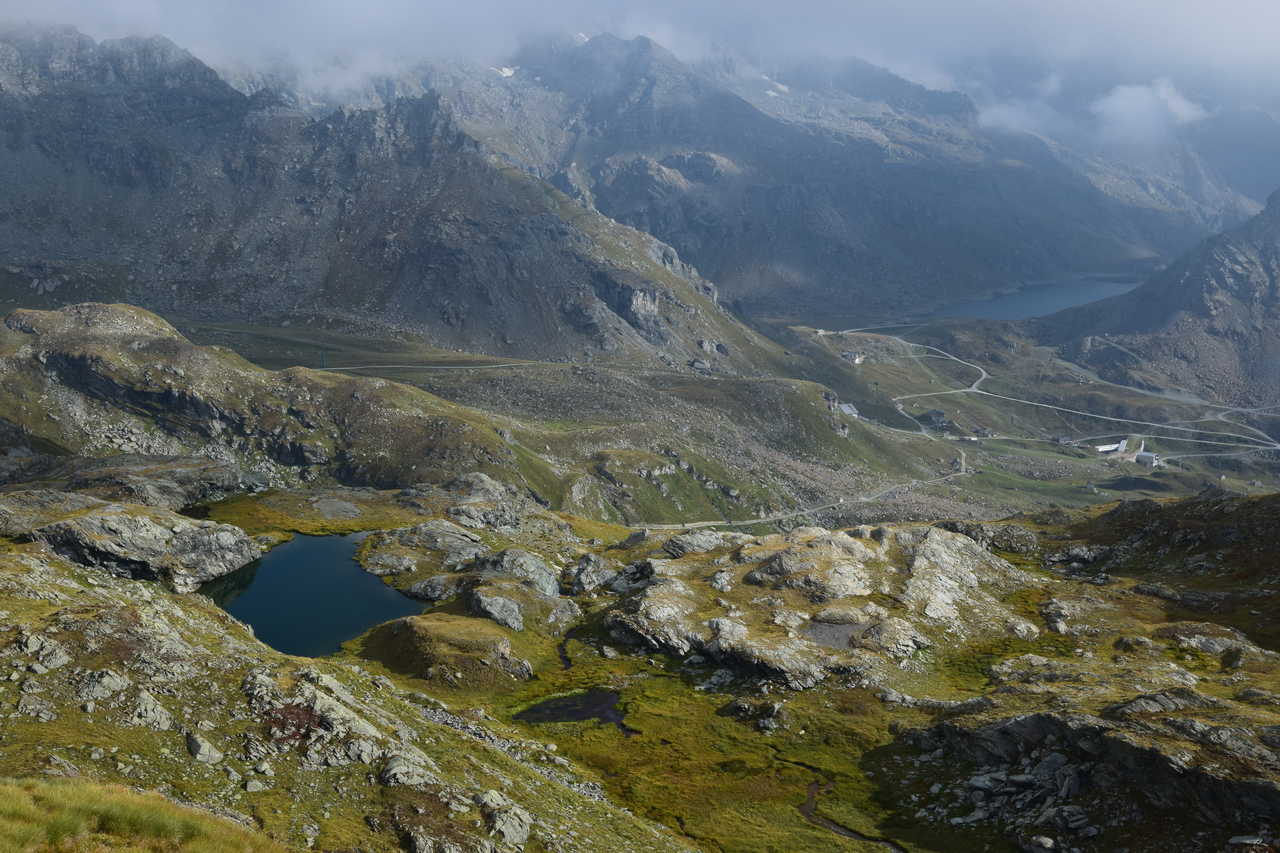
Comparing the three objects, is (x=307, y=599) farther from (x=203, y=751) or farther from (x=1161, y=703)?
(x=1161, y=703)

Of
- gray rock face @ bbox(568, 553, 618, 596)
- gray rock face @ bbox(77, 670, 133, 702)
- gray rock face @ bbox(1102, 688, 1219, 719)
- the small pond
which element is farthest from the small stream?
gray rock face @ bbox(568, 553, 618, 596)

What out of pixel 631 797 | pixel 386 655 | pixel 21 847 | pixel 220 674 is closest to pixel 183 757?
pixel 220 674

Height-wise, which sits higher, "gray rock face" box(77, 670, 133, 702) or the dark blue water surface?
"gray rock face" box(77, 670, 133, 702)

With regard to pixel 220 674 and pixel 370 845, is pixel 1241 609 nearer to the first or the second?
pixel 370 845

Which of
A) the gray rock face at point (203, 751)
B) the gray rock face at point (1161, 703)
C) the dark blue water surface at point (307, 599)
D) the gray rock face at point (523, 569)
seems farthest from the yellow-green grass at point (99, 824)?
the gray rock face at point (523, 569)

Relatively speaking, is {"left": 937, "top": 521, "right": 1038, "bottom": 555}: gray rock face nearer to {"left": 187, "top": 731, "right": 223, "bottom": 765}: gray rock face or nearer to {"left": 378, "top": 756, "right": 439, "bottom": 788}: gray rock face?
{"left": 378, "top": 756, "right": 439, "bottom": 788}: gray rock face

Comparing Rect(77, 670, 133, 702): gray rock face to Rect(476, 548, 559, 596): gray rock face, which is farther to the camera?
Rect(476, 548, 559, 596): gray rock face
